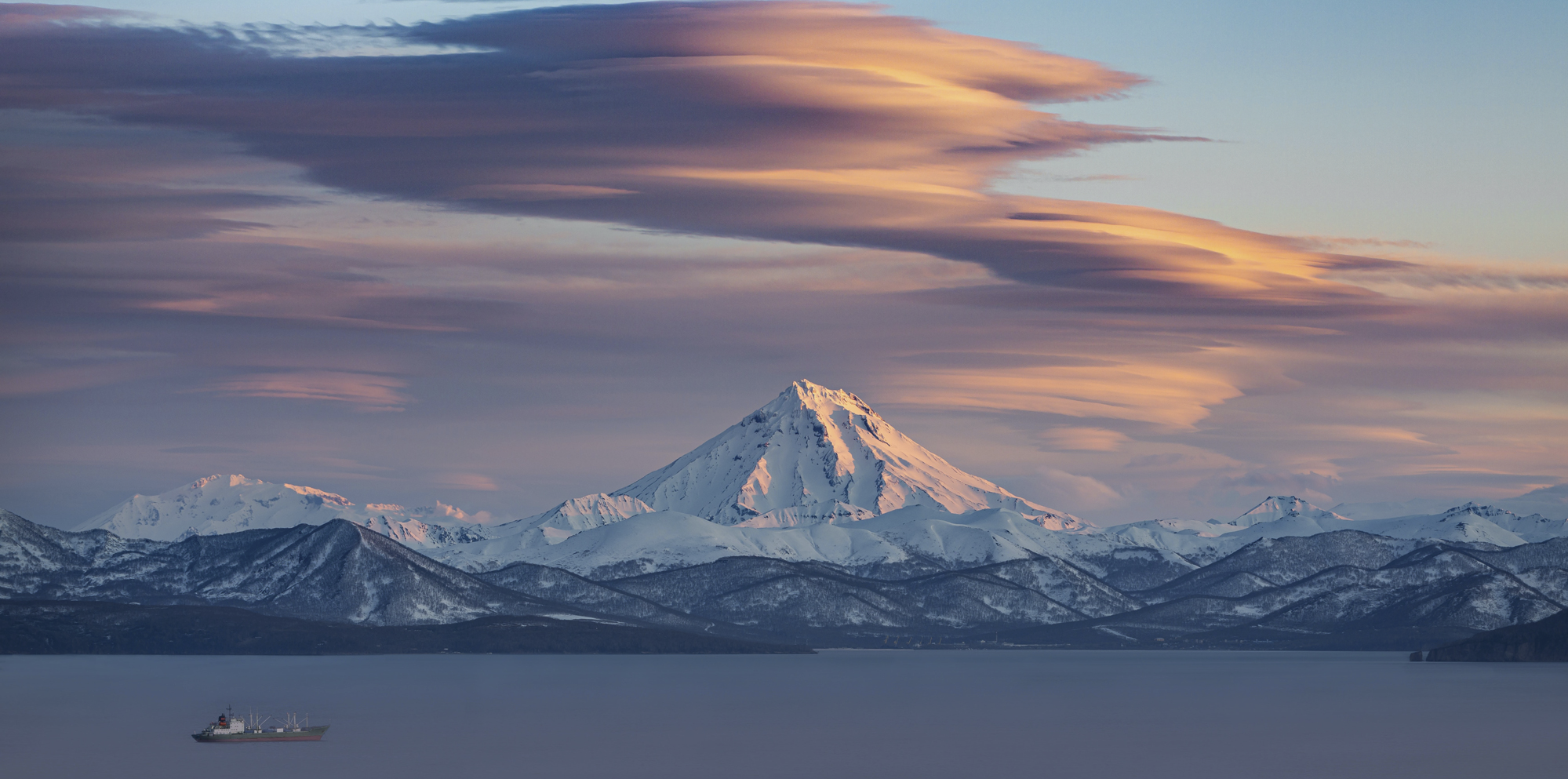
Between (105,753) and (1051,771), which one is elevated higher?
(1051,771)

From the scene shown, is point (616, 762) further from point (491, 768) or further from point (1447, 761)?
point (1447, 761)

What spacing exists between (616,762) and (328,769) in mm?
29019

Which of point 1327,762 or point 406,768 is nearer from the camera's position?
point 406,768

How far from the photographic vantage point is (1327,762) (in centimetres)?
19412

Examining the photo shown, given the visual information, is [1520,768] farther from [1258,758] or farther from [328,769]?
[328,769]

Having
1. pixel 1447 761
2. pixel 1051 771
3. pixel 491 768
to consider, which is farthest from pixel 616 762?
pixel 1447 761

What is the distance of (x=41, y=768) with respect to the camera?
18138 cm

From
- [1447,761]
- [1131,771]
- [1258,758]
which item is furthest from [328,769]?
[1447,761]

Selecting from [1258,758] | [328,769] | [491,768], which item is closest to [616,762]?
[491,768]

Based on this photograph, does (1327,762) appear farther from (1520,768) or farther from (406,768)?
(406,768)

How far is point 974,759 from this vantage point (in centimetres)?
19512

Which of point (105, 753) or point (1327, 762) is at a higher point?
point (1327, 762)

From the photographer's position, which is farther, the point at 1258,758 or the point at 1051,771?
the point at 1258,758

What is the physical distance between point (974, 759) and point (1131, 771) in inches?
742
